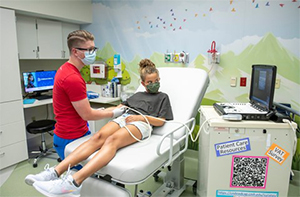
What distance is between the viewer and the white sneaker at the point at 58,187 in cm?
129

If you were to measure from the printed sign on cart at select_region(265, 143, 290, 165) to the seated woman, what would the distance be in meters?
0.78

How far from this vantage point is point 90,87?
4004mm

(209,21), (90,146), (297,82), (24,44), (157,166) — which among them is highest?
(209,21)

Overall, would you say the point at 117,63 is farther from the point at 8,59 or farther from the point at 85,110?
the point at 85,110

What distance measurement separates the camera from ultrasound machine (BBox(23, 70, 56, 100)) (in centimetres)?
320

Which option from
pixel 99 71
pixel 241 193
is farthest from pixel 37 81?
pixel 241 193

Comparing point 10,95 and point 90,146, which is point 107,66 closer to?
point 10,95

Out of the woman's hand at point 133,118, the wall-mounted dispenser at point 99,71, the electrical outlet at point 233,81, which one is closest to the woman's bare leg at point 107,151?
the woman's hand at point 133,118

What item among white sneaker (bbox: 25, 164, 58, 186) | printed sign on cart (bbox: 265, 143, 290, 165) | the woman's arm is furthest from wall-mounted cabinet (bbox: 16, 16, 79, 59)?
printed sign on cart (bbox: 265, 143, 290, 165)

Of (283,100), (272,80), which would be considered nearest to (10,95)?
(272,80)

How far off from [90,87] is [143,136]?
2.50m

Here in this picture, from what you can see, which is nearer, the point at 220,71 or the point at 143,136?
the point at 143,136

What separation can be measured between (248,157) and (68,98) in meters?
1.27

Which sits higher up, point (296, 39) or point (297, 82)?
point (296, 39)
